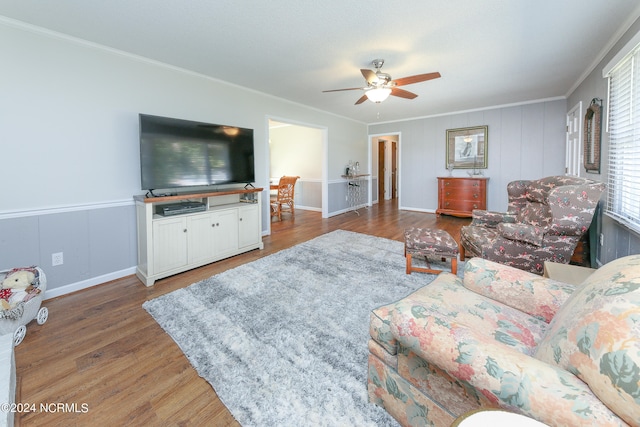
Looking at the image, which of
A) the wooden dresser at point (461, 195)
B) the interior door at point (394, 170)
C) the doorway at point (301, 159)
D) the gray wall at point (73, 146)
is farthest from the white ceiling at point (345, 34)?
the interior door at point (394, 170)

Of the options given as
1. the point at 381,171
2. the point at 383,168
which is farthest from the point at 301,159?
the point at 383,168

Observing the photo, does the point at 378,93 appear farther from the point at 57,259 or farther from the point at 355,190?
the point at 355,190

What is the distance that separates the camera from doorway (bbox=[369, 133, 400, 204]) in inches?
321

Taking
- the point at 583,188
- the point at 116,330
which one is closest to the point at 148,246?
the point at 116,330

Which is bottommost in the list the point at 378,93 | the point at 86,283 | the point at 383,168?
the point at 86,283

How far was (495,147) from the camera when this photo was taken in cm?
579

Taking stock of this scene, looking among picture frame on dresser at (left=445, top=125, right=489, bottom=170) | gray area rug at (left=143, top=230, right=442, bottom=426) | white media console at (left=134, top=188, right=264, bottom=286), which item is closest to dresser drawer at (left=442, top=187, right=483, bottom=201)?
picture frame on dresser at (left=445, top=125, right=489, bottom=170)

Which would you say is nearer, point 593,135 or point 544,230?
point 544,230

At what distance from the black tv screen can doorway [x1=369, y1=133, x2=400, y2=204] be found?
469 cm

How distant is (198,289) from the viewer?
8.64ft

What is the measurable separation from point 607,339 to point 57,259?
3.68 m

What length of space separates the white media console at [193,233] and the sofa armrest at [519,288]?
9.06ft

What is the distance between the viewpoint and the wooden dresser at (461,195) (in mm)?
5727

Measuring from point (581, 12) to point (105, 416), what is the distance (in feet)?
14.0
